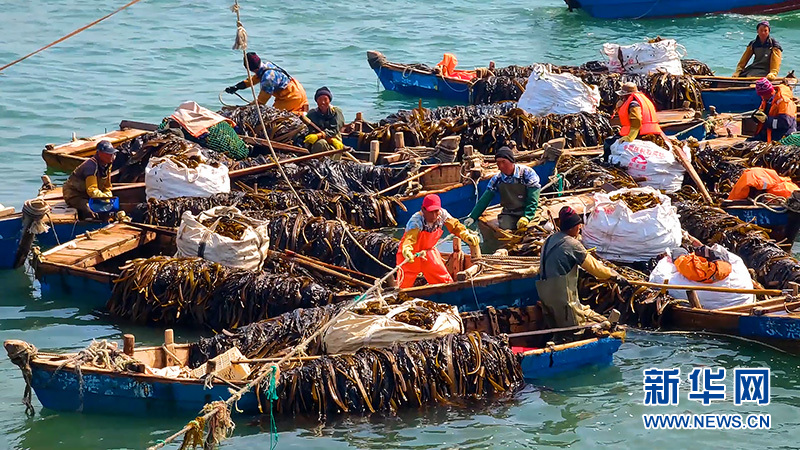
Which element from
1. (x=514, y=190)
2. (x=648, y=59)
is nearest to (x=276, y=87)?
(x=514, y=190)

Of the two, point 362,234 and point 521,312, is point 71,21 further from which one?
point 521,312

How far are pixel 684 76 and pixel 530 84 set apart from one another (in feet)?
12.1

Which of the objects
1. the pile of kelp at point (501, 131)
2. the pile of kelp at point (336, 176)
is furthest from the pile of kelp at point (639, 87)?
the pile of kelp at point (336, 176)

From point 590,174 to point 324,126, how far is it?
4256 mm

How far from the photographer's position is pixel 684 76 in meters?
21.2

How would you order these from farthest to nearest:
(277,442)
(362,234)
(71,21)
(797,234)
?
1. (71,21)
2. (797,234)
3. (362,234)
4. (277,442)

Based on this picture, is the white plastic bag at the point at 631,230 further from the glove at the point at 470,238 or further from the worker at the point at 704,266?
the glove at the point at 470,238

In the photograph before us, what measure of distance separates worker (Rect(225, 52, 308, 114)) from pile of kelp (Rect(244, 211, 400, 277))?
16.2 ft

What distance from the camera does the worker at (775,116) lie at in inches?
683

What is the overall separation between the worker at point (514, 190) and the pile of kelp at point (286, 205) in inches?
75.9

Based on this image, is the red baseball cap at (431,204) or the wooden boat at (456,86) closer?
the red baseball cap at (431,204)

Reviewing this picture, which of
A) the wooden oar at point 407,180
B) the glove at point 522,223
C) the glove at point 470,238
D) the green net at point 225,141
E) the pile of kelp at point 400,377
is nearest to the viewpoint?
the pile of kelp at point 400,377

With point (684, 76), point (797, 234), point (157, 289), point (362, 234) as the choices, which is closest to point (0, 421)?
point (157, 289)

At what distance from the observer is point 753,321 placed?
11742 millimetres
